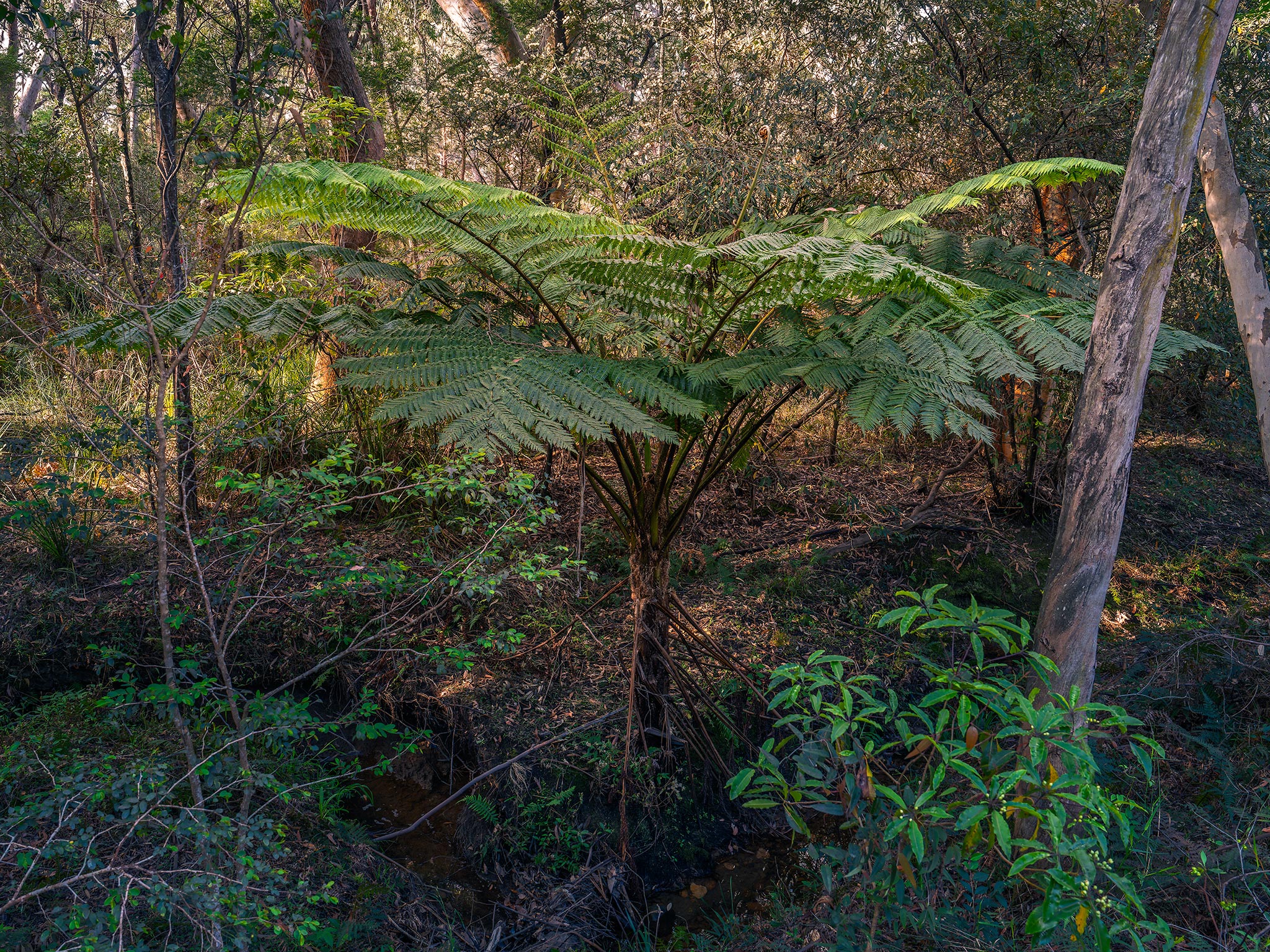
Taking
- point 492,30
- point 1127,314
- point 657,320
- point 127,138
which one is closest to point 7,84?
point 492,30

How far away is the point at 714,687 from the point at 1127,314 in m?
2.47

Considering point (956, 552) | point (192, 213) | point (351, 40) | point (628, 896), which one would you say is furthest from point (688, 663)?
point (351, 40)

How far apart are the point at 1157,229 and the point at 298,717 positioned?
11.2 ft

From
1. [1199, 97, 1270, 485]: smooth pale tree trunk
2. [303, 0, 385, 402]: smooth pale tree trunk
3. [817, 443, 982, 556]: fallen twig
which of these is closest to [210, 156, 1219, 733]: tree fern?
[1199, 97, 1270, 485]: smooth pale tree trunk

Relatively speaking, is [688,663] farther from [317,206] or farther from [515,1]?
[515,1]

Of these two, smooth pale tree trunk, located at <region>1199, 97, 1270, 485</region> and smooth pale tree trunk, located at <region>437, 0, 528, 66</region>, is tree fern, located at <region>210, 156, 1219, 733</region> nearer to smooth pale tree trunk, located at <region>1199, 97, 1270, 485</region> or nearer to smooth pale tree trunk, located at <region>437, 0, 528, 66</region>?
smooth pale tree trunk, located at <region>1199, 97, 1270, 485</region>

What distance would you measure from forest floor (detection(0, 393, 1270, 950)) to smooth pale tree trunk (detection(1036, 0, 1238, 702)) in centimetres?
102

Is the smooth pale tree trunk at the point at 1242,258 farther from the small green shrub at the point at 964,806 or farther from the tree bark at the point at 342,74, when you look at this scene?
the tree bark at the point at 342,74

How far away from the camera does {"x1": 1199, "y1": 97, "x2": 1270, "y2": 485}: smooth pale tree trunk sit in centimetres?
420

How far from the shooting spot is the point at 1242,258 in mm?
4230

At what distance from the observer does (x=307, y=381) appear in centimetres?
541

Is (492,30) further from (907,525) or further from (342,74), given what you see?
(907,525)

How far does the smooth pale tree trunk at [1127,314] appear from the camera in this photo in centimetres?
270

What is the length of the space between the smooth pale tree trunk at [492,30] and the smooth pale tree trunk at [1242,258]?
214 inches
